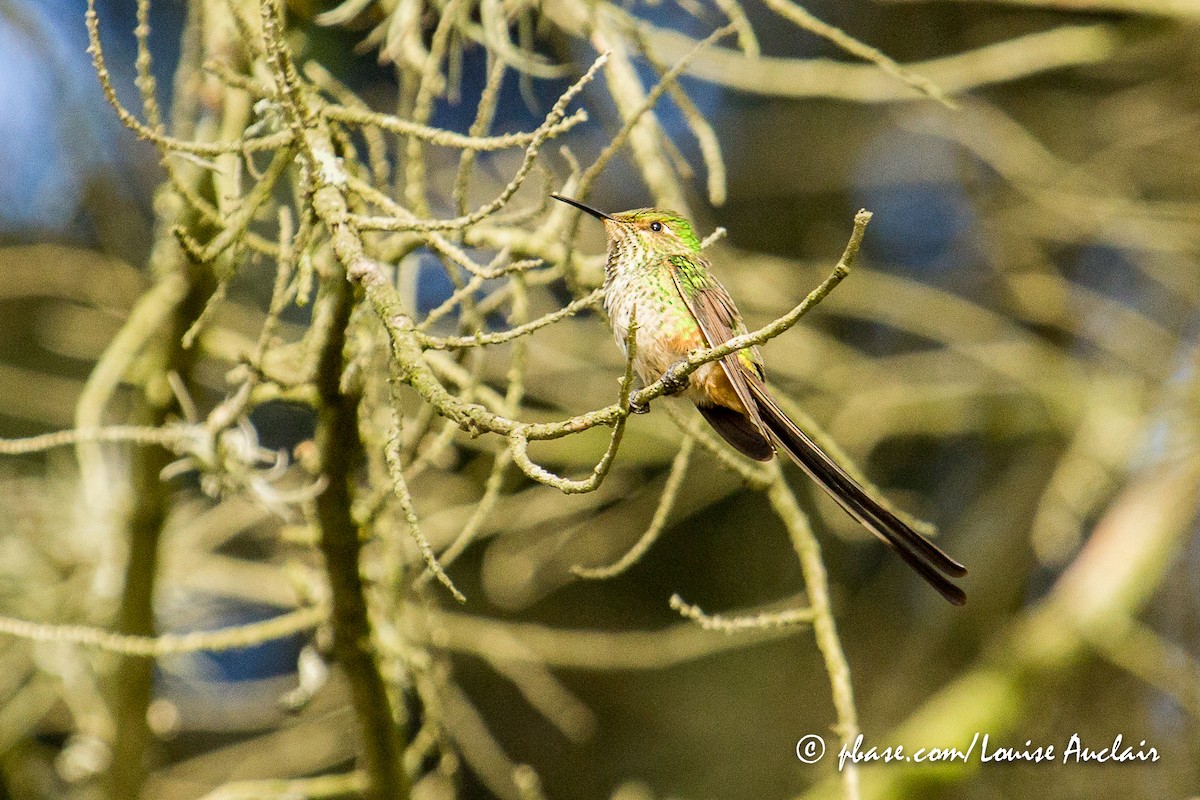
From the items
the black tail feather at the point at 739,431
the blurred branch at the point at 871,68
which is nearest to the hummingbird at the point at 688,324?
the black tail feather at the point at 739,431

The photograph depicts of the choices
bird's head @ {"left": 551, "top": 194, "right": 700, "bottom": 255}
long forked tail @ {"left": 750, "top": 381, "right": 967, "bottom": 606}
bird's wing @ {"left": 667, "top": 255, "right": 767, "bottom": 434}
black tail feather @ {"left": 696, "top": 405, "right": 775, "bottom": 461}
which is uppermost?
bird's head @ {"left": 551, "top": 194, "right": 700, "bottom": 255}

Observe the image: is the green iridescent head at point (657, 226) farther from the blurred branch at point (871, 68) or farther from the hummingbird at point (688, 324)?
the blurred branch at point (871, 68)

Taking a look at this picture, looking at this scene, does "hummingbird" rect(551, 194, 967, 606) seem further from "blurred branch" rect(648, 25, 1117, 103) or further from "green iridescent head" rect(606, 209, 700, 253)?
"blurred branch" rect(648, 25, 1117, 103)

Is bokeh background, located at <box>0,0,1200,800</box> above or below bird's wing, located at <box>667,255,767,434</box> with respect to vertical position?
above

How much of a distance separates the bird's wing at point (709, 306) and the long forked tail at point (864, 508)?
0.46 feet

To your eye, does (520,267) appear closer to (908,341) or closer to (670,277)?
(670,277)

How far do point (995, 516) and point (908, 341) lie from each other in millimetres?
1356

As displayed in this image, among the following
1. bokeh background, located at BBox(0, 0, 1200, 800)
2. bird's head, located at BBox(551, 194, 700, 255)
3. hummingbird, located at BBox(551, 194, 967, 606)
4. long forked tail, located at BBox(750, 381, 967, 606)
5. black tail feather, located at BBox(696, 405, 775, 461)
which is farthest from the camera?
bokeh background, located at BBox(0, 0, 1200, 800)

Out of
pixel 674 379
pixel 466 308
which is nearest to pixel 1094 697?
pixel 466 308

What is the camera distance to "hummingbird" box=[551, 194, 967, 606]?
224 centimetres

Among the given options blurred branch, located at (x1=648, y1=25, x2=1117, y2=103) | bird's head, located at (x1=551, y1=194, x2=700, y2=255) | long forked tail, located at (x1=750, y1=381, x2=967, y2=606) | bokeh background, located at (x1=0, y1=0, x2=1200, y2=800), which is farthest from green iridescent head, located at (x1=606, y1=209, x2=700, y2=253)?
blurred branch, located at (x1=648, y1=25, x2=1117, y2=103)

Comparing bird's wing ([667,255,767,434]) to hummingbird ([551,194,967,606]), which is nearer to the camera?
hummingbird ([551,194,967,606])

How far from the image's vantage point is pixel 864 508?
2082 mm

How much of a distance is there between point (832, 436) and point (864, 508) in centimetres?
259
